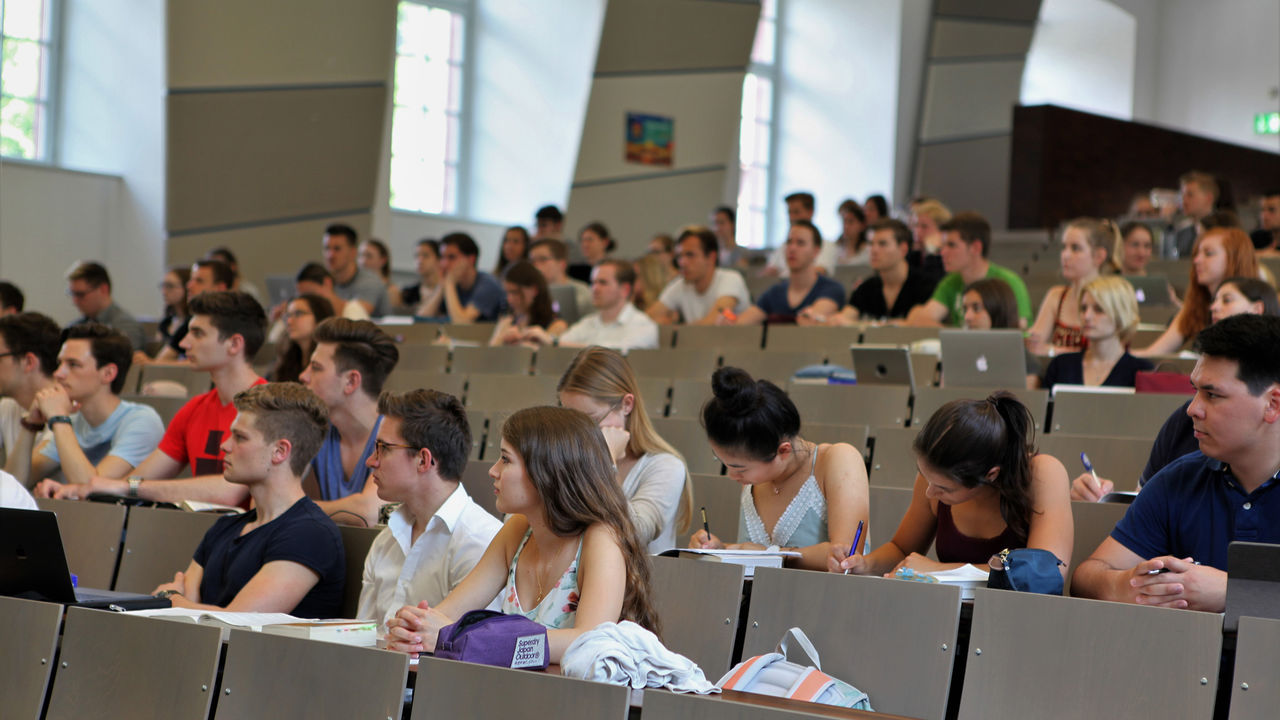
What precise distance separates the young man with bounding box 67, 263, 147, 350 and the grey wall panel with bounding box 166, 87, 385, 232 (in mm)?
1817

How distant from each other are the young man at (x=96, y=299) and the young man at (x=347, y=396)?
364cm

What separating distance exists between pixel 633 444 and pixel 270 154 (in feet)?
21.6

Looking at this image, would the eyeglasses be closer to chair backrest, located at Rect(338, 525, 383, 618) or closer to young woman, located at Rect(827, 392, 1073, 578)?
chair backrest, located at Rect(338, 525, 383, 618)

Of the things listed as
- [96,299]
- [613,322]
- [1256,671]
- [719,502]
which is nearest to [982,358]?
[719,502]

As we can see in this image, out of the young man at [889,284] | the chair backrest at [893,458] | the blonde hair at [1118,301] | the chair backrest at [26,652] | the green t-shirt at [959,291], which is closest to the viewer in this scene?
the chair backrest at [26,652]

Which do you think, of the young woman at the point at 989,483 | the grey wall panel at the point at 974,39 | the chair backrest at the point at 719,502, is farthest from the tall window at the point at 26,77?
the grey wall panel at the point at 974,39

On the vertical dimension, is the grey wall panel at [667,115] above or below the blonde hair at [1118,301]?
above

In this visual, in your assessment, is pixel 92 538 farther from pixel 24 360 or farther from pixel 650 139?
pixel 650 139

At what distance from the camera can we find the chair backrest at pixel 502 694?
1.66 meters

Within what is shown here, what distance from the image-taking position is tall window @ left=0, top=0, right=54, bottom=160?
833 cm

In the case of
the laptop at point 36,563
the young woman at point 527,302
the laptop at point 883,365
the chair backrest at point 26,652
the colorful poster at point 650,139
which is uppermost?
the colorful poster at point 650,139

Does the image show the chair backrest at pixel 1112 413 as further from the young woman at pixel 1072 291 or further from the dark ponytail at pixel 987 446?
the dark ponytail at pixel 987 446

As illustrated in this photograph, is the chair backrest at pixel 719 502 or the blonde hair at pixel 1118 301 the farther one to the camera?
the blonde hair at pixel 1118 301

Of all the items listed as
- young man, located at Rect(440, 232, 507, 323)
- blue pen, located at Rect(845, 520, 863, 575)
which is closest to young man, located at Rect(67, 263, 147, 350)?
young man, located at Rect(440, 232, 507, 323)
